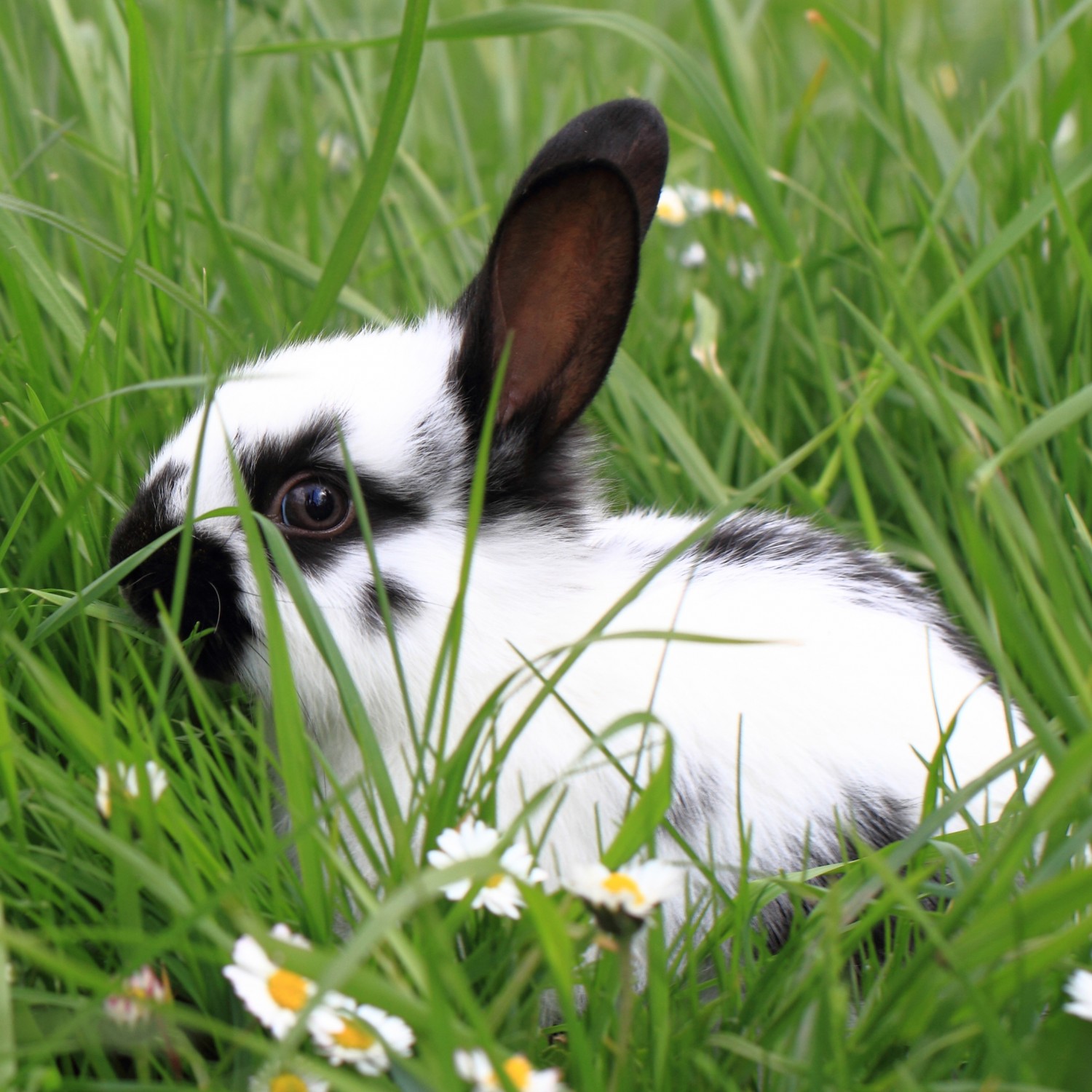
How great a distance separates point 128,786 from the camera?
5.39ft

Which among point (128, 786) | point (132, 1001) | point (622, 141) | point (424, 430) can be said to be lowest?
point (132, 1001)

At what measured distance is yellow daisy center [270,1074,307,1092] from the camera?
4.56 feet

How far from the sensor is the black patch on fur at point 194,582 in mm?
2133

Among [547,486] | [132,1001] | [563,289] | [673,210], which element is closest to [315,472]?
[547,486]

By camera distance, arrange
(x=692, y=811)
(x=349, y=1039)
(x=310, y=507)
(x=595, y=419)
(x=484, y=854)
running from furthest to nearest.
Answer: (x=595, y=419)
(x=310, y=507)
(x=692, y=811)
(x=484, y=854)
(x=349, y=1039)

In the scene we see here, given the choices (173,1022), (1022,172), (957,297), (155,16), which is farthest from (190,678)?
(155,16)

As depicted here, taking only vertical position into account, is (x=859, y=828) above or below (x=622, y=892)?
below

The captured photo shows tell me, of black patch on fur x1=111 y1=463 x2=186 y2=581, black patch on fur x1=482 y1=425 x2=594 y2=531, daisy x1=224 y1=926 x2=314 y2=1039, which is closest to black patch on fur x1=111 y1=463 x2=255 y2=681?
black patch on fur x1=111 y1=463 x2=186 y2=581

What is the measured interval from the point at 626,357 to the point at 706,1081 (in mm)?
1760

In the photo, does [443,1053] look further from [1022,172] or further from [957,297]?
[1022,172]

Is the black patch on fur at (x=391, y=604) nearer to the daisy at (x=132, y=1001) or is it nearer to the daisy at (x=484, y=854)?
the daisy at (x=484, y=854)

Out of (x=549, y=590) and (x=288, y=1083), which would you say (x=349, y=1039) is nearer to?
(x=288, y=1083)

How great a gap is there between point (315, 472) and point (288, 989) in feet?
3.39

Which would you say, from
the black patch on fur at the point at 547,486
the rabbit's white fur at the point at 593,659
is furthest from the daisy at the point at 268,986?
the black patch on fur at the point at 547,486
